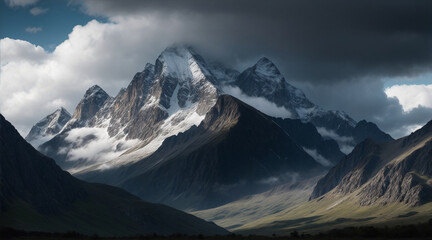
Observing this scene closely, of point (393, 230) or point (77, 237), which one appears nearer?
point (393, 230)

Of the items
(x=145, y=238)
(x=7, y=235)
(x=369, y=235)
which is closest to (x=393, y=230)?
(x=369, y=235)

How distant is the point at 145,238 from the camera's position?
462 feet

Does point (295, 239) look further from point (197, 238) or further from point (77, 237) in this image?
point (77, 237)

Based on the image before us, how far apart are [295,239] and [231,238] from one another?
13.8 m

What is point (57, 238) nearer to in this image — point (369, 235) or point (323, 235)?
point (323, 235)

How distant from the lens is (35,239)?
134375 millimetres

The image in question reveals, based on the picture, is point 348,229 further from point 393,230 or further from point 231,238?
point 231,238

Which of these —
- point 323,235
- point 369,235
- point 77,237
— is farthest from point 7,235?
point 369,235

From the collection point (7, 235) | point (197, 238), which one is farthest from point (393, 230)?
point (7, 235)

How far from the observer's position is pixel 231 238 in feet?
448

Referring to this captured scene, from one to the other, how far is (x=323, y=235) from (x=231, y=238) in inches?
795

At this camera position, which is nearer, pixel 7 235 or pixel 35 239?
pixel 35 239

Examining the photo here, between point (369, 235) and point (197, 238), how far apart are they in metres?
36.3

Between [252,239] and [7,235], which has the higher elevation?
[7,235]
